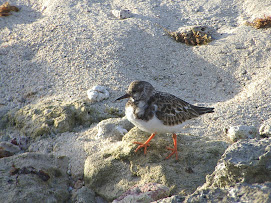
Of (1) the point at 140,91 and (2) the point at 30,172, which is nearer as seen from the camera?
(2) the point at 30,172

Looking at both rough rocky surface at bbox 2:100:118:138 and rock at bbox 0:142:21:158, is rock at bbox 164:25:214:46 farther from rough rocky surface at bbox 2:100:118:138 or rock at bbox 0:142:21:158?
rock at bbox 0:142:21:158

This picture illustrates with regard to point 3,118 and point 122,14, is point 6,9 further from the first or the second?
point 3,118

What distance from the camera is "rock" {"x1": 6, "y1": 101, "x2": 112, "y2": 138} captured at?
4.67 meters

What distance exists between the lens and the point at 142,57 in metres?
6.31

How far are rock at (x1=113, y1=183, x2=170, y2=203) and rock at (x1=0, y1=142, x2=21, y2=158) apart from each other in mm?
1840

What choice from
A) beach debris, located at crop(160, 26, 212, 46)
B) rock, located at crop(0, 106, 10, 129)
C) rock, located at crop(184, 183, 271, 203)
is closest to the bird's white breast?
rock, located at crop(184, 183, 271, 203)

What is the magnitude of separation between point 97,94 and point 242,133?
229 centimetres

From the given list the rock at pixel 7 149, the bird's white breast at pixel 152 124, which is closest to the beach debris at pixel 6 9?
the rock at pixel 7 149

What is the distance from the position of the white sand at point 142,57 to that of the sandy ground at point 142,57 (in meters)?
0.02

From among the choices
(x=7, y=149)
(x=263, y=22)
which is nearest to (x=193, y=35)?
(x=263, y=22)

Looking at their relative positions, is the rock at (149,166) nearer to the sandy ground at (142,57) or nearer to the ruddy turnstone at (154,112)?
the ruddy turnstone at (154,112)

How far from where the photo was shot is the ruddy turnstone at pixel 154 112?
12.2ft

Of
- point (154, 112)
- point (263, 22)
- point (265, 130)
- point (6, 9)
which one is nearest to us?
point (154, 112)

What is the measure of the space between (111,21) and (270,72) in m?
3.50
